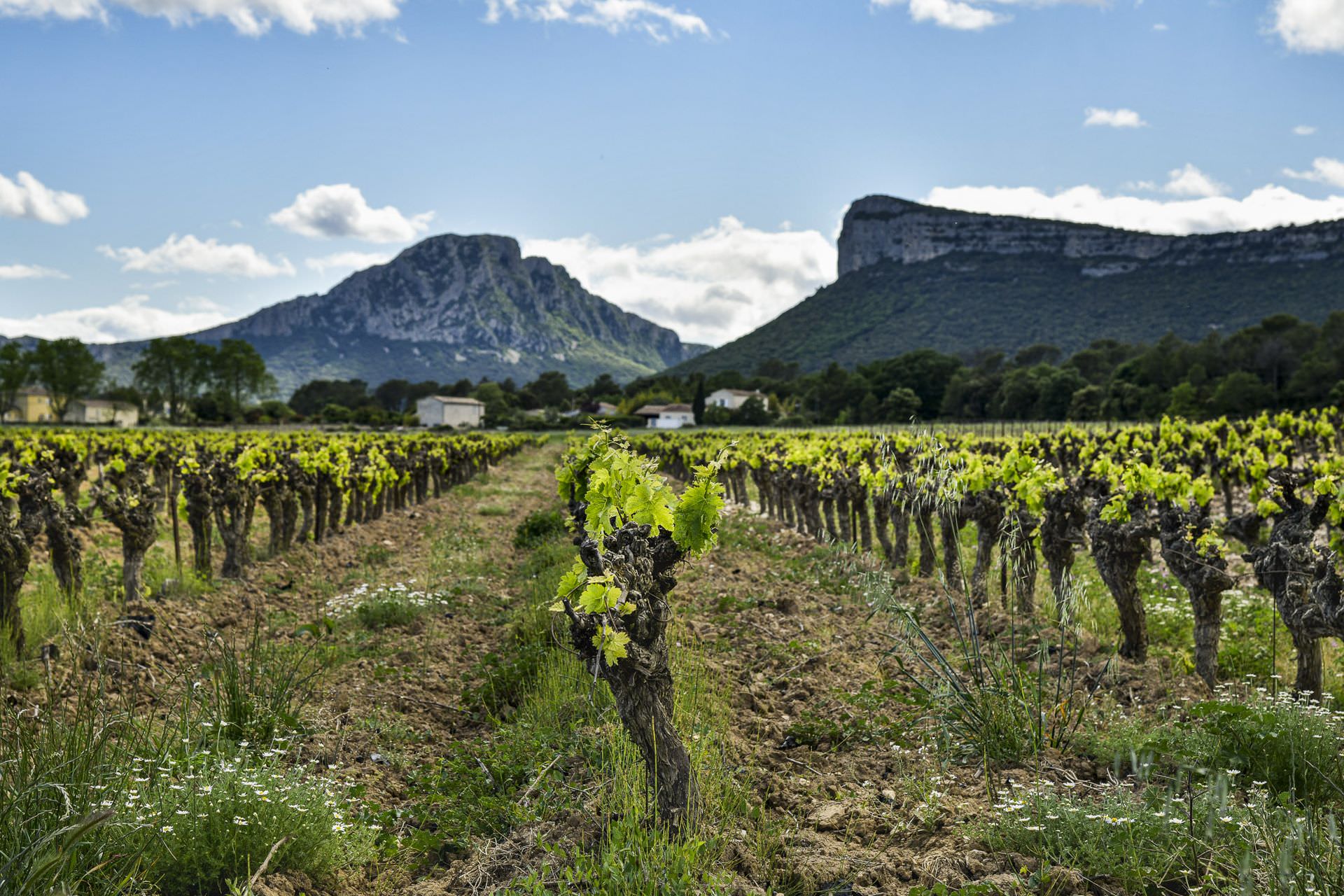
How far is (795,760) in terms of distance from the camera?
213 inches

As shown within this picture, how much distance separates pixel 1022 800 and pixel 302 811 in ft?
12.3

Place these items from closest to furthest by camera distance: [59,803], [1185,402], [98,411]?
[59,803], [1185,402], [98,411]

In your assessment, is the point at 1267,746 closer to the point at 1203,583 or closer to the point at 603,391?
the point at 1203,583

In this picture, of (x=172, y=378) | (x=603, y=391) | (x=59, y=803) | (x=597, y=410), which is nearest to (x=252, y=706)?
(x=59, y=803)

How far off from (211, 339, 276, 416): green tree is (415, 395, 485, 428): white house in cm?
2058

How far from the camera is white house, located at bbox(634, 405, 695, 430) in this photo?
346 ft

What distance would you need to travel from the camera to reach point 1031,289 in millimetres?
137625

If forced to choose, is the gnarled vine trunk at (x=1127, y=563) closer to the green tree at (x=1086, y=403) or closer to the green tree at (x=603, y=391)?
the green tree at (x=1086, y=403)

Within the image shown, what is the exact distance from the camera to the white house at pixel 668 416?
106 metres

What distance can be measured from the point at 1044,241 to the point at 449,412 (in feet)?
397

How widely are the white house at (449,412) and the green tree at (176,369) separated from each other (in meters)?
26.5

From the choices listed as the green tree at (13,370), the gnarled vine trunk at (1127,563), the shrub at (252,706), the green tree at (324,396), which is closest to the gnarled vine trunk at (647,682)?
the shrub at (252,706)

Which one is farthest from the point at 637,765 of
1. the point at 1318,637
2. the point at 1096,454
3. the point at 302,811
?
the point at 1096,454

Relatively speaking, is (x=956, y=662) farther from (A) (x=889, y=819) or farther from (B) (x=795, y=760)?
(A) (x=889, y=819)
